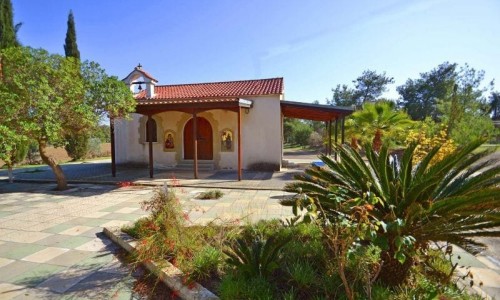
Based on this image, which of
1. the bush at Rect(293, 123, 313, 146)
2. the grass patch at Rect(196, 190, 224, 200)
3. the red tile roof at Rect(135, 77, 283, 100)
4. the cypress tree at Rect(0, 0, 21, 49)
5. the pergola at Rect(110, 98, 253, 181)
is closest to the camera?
the grass patch at Rect(196, 190, 224, 200)

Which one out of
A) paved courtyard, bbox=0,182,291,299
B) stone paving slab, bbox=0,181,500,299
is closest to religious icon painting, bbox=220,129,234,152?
stone paving slab, bbox=0,181,500,299

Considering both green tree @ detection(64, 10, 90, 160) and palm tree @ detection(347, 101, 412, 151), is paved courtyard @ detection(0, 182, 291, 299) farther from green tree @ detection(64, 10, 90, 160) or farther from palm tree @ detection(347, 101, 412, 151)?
green tree @ detection(64, 10, 90, 160)

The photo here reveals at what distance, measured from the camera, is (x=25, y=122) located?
6738 mm

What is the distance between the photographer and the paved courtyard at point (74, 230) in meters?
3.16

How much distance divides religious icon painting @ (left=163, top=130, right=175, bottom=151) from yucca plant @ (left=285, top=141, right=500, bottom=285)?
1135cm

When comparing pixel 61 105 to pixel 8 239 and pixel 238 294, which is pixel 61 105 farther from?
pixel 238 294

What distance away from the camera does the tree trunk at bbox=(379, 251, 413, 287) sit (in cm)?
259

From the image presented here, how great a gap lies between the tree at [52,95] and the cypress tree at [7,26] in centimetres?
1329

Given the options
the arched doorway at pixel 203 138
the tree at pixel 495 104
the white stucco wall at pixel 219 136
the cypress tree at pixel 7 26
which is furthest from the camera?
the tree at pixel 495 104

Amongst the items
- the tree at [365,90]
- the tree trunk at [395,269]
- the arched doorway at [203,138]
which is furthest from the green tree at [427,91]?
the tree trunk at [395,269]

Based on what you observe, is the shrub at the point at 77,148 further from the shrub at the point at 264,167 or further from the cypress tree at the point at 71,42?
the shrub at the point at 264,167

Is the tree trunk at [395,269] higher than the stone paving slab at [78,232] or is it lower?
higher

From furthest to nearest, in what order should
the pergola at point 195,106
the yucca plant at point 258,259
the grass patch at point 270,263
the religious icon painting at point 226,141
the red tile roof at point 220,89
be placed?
the religious icon painting at point 226,141
the red tile roof at point 220,89
the pergola at point 195,106
the yucca plant at point 258,259
the grass patch at point 270,263

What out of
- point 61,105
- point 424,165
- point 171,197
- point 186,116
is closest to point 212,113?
point 186,116
